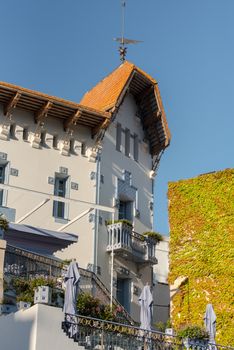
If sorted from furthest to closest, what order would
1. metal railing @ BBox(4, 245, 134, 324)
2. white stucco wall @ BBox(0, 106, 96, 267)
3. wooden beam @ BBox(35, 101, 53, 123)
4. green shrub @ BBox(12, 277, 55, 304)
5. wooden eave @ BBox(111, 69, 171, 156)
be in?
wooden eave @ BBox(111, 69, 171, 156)
wooden beam @ BBox(35, 101, 53, 123)
white stucco wall @ BBox(0, 106, 96, 267)
metal railing @ BBox(4, 245, 134, 324)
green shrub @ BBox(12, 277, 55, 304)

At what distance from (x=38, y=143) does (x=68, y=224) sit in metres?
3.80

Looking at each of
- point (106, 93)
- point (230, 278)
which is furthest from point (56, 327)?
point (106, 93)

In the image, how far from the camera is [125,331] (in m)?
19.9

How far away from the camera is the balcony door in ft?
105

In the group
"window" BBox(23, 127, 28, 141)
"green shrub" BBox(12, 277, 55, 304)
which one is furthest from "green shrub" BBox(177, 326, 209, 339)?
"window" BBox(23, 127, 28, 141)

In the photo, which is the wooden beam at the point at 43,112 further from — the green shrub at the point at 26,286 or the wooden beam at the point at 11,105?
the green shrub at the point at 26,286

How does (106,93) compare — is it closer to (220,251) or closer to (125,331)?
(220,251)

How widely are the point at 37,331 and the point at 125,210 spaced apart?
1662cm

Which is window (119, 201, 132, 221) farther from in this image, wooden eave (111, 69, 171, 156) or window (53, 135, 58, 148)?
window (53, 135, 58, 148)

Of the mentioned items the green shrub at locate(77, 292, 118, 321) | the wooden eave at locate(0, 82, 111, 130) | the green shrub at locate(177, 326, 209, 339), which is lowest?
the green shrub at locate(177, 326, 209, 339)

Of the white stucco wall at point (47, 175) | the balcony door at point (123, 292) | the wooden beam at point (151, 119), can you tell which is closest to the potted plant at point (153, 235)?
the balcony door at point (123, 292)

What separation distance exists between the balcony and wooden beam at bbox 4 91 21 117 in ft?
21.7

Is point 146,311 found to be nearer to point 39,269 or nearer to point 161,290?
point 39,269

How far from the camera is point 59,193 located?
31.3 m
